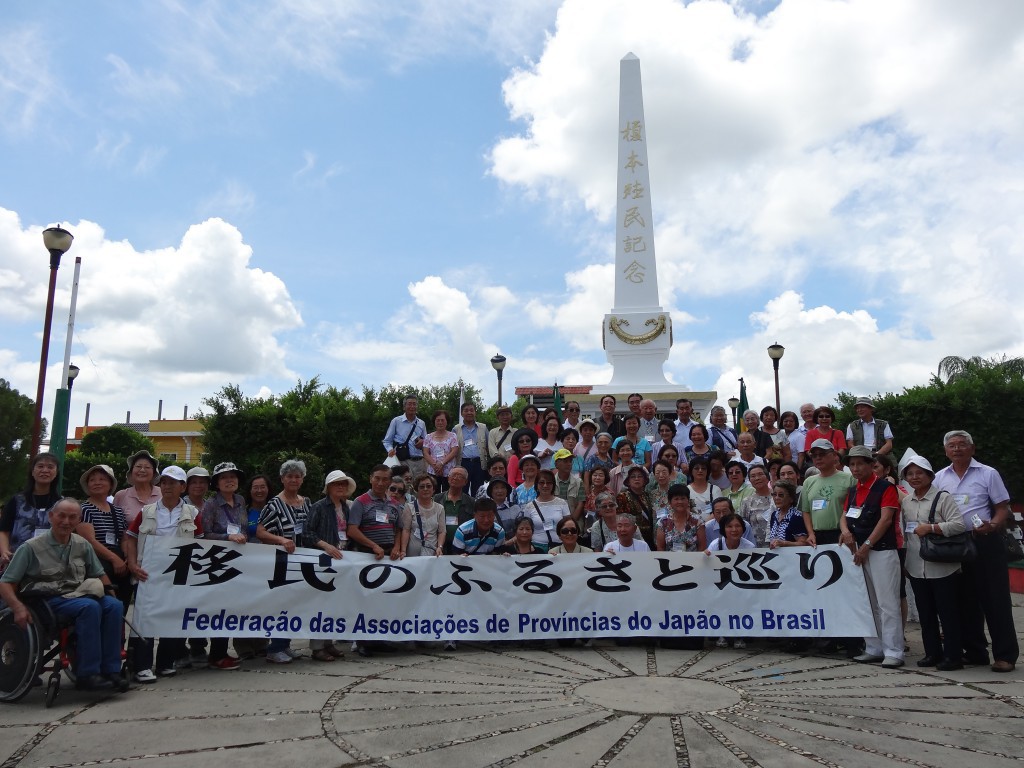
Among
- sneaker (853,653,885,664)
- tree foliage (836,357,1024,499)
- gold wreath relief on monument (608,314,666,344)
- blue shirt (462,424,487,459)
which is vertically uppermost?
gold wreath relief on monument (608,314,666,344)

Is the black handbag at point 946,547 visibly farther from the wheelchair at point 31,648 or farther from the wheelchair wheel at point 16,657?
the wheelchair wheel at point 16,657

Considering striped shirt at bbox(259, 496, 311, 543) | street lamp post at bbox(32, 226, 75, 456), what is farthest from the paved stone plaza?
street lamp post at bbox(32, 226, 75, 456)

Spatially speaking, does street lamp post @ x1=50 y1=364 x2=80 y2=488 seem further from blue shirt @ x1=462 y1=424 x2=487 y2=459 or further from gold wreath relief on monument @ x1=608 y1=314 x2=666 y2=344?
gold wreath relief on monument @ x1=608 y1=314 x2=666 y2=344

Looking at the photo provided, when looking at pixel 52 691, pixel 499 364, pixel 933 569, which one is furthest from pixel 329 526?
pixel 499 364

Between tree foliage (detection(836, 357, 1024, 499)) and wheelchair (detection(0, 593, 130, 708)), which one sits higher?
tree foliage (detection(836, 357, 1024, 499))

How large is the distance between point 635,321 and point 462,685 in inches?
672

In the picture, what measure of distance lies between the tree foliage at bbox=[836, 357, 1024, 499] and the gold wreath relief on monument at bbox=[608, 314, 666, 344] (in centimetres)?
569

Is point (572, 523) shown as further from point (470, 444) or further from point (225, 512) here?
point (225, 512)

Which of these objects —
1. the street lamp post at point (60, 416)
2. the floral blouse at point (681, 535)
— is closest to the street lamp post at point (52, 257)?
the street lamp post at point (60, 416)

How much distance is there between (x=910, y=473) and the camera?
6.54 m

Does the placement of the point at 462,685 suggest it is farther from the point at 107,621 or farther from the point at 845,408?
the point at 845,408

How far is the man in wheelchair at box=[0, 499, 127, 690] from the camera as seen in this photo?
537 cm

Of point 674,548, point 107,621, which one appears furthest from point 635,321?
point 107,621

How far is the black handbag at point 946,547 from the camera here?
6160 mm
